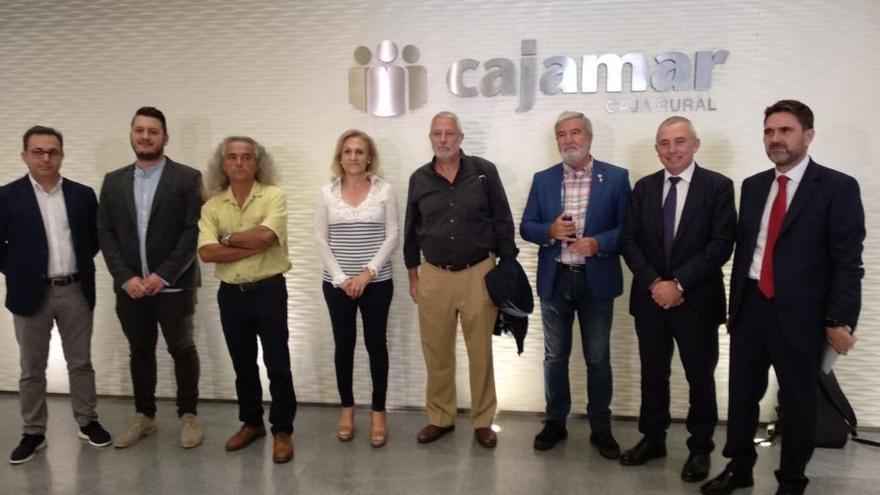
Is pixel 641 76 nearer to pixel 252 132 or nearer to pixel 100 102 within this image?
pixel 252 132

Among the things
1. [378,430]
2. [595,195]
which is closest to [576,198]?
[595,195]

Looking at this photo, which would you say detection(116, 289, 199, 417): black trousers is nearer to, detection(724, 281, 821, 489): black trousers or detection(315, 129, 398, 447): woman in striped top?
detection(315, 129, 398, 447): woman in striped top

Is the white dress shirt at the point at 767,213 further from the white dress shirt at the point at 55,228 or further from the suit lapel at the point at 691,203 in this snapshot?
the white dress shirt at the point at 55,228

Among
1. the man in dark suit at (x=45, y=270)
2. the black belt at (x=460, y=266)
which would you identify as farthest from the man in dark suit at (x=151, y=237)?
the black belt at (x=460, y=266)

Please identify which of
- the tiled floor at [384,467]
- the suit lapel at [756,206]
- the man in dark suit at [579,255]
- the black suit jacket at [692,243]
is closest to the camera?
the suit lapel at [756,206]

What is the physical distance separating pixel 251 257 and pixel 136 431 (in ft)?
4.56

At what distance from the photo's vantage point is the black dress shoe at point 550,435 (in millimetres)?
3285

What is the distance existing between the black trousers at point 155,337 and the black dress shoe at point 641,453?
255 centimetres

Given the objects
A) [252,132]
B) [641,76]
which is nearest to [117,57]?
[252,132]

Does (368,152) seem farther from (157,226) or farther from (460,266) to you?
(157,226)

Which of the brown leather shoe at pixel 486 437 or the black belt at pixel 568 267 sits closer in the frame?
the black belt at pixel 568 267

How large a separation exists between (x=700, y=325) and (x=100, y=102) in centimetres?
414

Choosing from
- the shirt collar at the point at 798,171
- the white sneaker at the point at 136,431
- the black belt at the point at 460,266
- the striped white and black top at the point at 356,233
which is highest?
the shirt collar at the point at 798,171

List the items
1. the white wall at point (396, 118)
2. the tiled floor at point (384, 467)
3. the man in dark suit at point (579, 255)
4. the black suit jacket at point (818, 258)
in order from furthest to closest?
the white wall at point (396, 118) < the man in dark suit at point (579, 255) < the tiled floor at point (384, 467) < the black suit jacket at point (818, 258)
